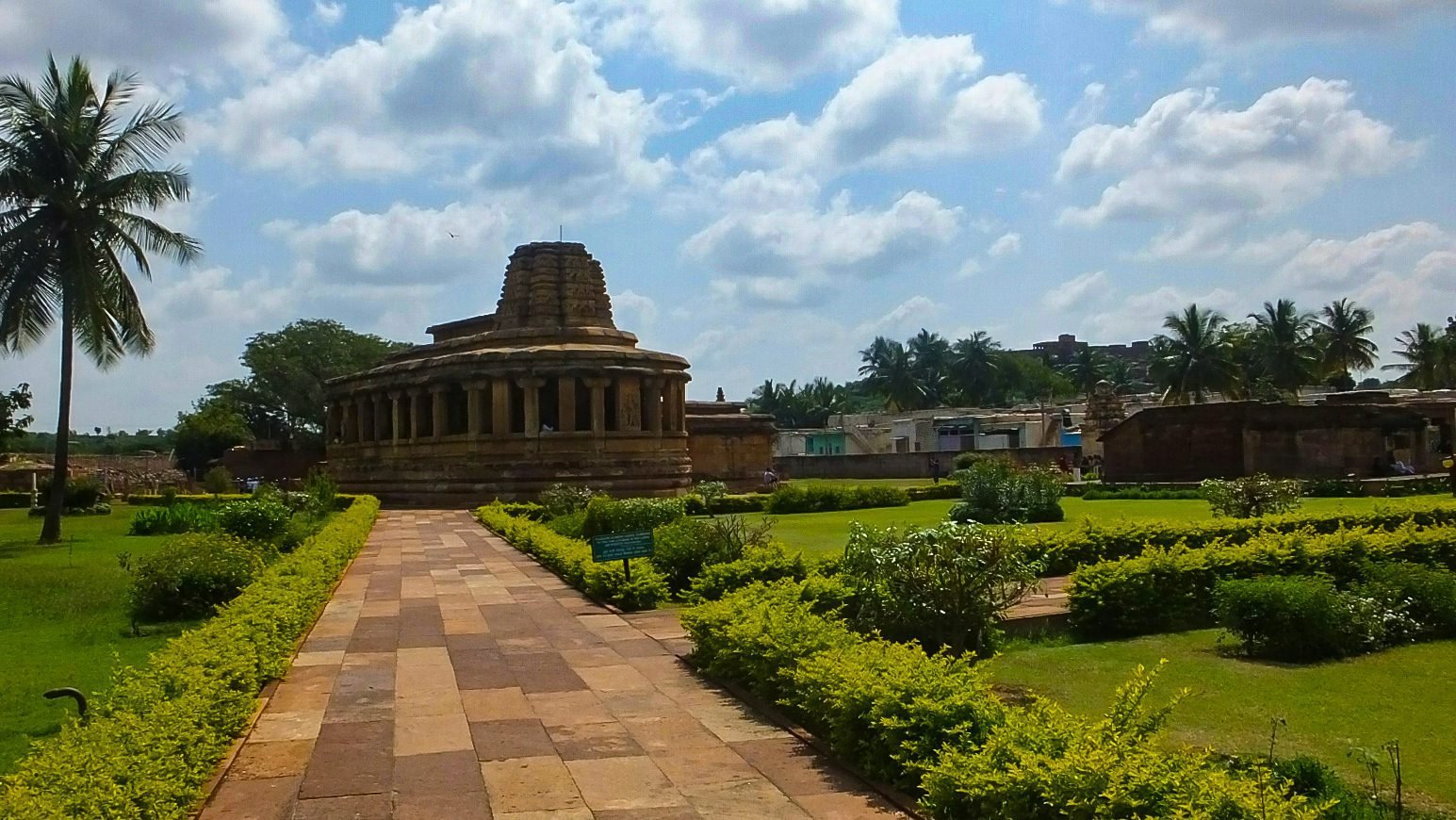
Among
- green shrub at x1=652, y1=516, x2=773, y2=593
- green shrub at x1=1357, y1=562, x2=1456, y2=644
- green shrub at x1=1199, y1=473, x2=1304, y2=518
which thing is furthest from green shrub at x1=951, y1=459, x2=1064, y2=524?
green shrub at x1=1357, y1=562, x2=1456, y2=644

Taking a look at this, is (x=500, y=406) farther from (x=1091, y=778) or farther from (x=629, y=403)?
(x=1091, y=778)

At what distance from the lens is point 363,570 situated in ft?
55.5

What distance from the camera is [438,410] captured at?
1558 inches

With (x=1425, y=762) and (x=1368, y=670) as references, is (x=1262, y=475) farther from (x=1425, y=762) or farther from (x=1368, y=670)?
(x=1425, y=762)

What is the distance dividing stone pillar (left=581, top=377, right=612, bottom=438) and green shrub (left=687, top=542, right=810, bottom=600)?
2551 cm

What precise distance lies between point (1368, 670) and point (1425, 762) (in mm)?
2719

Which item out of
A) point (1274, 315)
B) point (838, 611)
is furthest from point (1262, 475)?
point (1274, 315)

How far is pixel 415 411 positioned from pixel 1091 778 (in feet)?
126

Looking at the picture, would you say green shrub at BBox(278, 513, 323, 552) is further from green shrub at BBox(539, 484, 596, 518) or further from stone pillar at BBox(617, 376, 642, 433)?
stone pillar at BBox(617, 376, 642, 433)

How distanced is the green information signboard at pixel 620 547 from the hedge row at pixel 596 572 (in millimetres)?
282

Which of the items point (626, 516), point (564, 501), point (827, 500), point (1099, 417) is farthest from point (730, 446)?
point (626, 516)

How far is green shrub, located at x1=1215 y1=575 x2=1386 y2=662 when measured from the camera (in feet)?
29.8

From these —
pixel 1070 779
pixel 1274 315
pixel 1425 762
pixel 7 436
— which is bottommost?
pixel 1425 762

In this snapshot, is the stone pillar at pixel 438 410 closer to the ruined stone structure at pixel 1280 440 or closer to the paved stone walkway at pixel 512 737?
the ruined stone structure at pixel 1280 440
